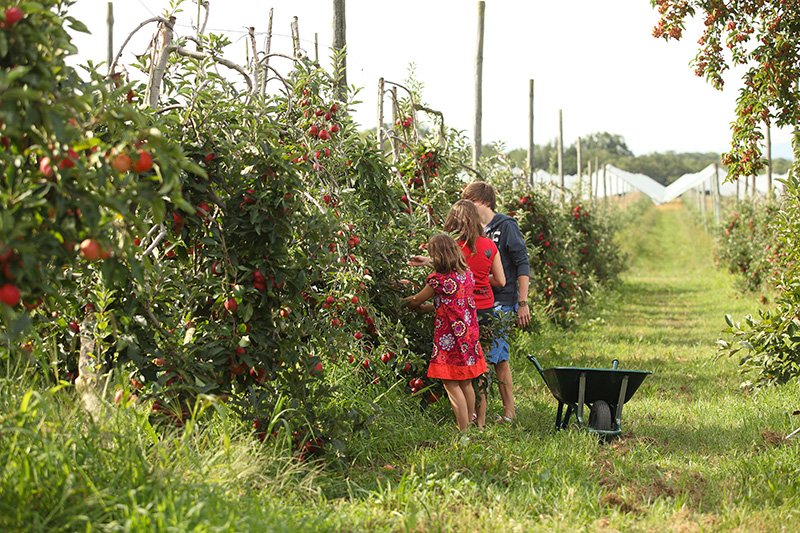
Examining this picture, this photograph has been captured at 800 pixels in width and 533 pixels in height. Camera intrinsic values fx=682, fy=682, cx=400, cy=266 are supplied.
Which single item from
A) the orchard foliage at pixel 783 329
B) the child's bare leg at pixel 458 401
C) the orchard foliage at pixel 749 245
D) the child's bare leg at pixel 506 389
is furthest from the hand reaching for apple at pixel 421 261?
the orchard foliage at pixel 749 245

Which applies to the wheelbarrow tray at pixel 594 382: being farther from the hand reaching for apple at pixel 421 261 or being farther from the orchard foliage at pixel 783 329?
the orchard foliage at pixel 783 329

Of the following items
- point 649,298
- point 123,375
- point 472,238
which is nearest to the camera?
point 123,375

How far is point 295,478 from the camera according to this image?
9.28ft

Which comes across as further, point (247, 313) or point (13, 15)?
point (247, 313)

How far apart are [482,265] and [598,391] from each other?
101 cm

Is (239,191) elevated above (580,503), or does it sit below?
above

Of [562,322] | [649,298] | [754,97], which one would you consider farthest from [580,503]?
[649,298]

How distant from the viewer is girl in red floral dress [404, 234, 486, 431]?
151 inches

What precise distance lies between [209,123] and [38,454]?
5.15 ft

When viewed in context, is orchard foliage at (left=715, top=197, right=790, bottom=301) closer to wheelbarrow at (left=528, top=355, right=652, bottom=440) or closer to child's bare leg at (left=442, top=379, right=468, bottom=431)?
wheelbarrow at (left=528, top=355, right=652, bottom=440)

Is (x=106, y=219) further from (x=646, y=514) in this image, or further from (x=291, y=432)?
(x=646, y=514)

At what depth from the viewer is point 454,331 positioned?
152 inches

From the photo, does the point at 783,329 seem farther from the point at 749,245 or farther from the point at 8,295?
the point at 749,245

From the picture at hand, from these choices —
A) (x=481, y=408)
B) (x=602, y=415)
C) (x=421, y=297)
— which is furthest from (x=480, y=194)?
→ (x=602, y=415)
